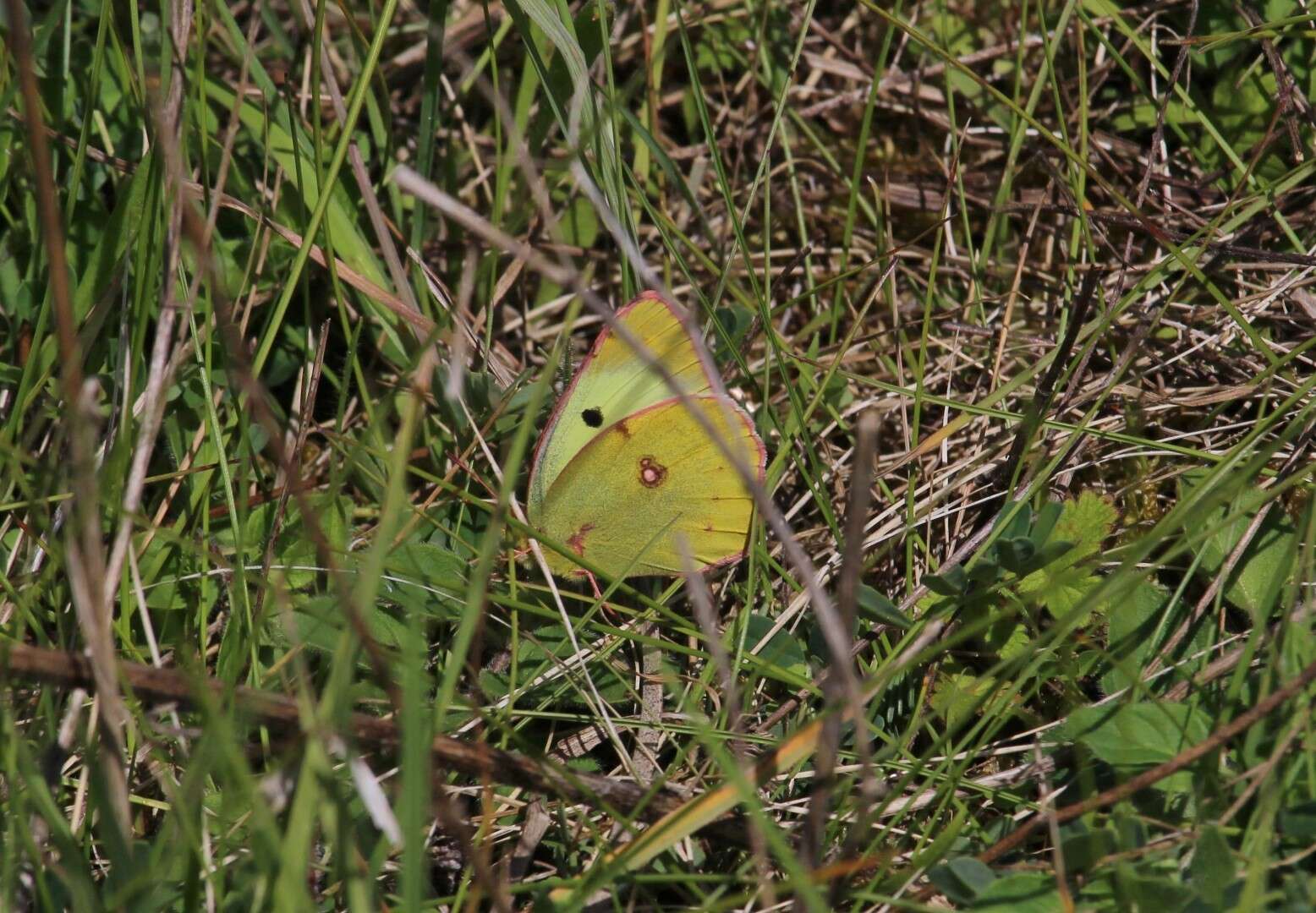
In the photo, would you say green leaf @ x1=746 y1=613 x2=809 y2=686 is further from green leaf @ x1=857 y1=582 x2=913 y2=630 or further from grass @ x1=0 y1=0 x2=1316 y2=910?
green leaf @ x1=857 y1=582 x2=913 y2=630

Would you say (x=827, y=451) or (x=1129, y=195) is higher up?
(x=1129, y=195)

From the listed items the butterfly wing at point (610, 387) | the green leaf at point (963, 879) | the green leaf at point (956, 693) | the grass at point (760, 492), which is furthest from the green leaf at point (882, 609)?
the butterfly wing at point (610, 387)

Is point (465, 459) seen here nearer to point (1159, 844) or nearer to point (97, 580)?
point (97, 580)

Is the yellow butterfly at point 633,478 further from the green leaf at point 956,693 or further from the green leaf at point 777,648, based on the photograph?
the green leaf at point 956,693

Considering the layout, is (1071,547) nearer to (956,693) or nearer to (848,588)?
(956,693)

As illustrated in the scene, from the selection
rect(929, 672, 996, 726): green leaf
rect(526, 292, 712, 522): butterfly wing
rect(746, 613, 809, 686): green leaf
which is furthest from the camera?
rect(526, 292, 712, 522): butterfly wing

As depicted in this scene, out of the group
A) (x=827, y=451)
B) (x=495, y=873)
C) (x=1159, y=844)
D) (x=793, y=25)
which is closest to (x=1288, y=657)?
(x=1159, y=844)

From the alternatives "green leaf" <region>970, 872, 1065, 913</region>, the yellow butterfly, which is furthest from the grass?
the yellow butterfly
